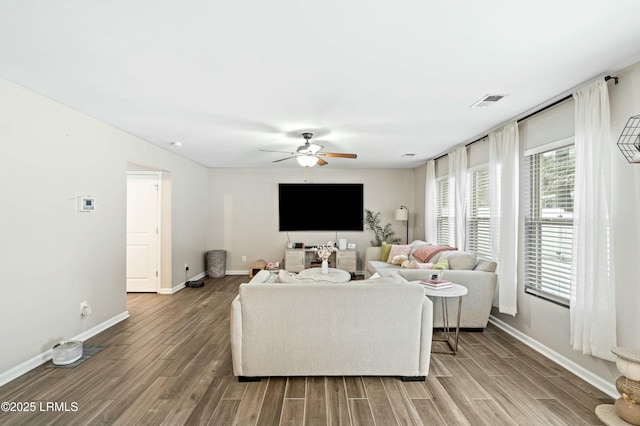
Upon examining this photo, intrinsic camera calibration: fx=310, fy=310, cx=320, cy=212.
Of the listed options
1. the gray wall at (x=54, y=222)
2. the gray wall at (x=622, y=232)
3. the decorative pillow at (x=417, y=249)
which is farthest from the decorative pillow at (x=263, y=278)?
the decorative pillow at (x=417, y=249)

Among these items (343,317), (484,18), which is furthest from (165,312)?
(484,18)

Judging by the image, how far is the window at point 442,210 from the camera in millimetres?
5703

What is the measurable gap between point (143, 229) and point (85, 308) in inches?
87.5

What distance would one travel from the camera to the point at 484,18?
177 centimetres

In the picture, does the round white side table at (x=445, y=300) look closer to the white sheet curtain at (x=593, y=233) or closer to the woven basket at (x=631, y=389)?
the white sheet curtain at (x=593, y=233)

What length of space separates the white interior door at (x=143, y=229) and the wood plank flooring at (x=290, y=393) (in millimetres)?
2381

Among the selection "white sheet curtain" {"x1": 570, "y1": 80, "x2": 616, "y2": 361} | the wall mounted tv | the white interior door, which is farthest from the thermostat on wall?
"white sheet curtain" {"x1": 570, "y1": 80, "x2": 616, "y2": 361}

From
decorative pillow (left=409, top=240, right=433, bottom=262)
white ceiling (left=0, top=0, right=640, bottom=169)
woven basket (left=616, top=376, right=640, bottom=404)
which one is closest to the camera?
white ceiling (left=0, top=0, right=640, bottom=169)

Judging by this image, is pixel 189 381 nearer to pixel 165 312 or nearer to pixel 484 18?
pixel 165 312

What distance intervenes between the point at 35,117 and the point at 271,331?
9.63 feet

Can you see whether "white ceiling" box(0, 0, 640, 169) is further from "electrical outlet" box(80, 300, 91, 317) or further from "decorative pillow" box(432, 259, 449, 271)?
"electrical outlet" box(80, 300, 91, 317)

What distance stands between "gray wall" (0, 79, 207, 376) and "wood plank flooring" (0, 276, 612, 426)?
0.50 metres

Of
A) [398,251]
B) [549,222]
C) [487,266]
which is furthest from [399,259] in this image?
[549,222]

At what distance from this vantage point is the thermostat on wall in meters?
3.40
